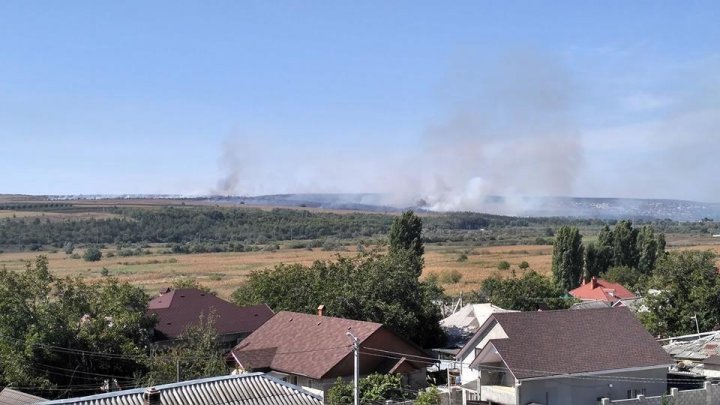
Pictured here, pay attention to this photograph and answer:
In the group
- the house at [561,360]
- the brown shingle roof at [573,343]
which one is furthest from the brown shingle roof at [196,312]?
the brown shingle roof at [573,343]

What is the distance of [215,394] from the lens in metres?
22.7

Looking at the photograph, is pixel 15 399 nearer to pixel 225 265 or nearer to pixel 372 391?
pixel 372 391

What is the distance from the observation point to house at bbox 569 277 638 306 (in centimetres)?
6391

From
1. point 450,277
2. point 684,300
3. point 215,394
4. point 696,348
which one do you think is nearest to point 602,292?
point 684,300

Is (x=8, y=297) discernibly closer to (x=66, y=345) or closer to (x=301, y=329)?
(x=66, y=345)

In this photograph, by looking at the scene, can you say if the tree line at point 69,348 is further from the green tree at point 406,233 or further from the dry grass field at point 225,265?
the dry grass field at point 225,265

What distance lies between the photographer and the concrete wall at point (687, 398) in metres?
29.2

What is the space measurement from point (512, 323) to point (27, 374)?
19.3 metres

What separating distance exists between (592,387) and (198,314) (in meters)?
24.7

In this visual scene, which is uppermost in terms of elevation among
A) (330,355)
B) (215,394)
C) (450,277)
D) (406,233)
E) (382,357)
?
(406,233)

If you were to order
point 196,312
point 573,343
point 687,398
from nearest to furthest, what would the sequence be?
point 687,398
point 573,343
point 196,312

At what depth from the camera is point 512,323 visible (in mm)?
32281

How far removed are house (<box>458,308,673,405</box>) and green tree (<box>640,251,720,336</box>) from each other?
546 inches

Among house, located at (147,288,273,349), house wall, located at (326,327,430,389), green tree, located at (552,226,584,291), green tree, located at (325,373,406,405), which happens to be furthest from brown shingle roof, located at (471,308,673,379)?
green tree, located at (552,226,584,291)
